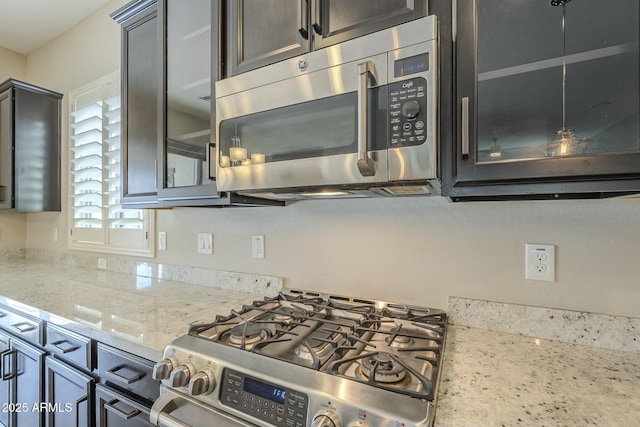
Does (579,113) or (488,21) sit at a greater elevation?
(488,21)

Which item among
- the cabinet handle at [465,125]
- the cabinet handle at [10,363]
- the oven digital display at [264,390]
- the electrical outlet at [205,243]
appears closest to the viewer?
the oven digital display at [264,390]

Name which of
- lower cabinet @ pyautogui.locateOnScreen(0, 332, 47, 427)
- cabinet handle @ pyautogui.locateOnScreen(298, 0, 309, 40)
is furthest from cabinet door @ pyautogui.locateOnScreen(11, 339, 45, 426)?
cabinet handle @ pyautogui.locateOnScreen(298, 0, 309, 40)

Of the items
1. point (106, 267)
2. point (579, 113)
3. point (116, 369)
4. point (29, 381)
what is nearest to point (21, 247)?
point (106, 267)

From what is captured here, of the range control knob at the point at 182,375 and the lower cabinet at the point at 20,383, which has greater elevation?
the range control knob at the point at 182,375

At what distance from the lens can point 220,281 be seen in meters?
1.69

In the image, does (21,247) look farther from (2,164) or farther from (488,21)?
(488,21)

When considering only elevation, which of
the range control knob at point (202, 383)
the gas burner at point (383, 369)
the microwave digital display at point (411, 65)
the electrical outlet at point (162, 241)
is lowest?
the range control knob at point (202, 383)

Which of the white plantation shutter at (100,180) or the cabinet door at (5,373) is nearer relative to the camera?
the cabinet door at (5,373)

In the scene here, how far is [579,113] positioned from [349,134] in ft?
1.87

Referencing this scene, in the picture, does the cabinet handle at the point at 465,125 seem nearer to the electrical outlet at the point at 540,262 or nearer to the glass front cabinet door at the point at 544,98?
the glass front cabinet door at the point at 544,98

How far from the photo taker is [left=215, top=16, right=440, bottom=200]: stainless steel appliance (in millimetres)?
832

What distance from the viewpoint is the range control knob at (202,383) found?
78cm

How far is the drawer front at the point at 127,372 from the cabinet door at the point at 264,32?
110cm

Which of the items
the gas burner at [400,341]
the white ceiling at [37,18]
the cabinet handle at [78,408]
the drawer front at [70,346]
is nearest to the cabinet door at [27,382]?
the drawer front at [70,346]
